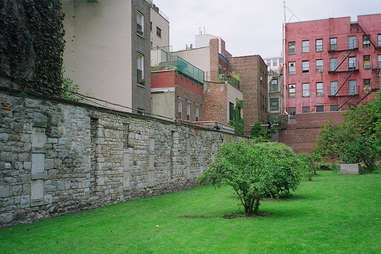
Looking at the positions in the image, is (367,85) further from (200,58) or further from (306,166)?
(306,166)

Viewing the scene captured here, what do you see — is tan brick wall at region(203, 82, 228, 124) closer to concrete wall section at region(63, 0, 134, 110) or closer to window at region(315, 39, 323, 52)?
Answer: concrete wall section at region(63, 0, 134, 110)

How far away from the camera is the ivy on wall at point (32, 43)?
49.6 ft

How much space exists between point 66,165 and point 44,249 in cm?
495

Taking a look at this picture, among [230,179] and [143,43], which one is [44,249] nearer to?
[230,179]

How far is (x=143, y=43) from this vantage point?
28.4 metres

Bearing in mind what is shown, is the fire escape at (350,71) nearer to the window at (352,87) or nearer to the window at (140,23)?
the window at (352,87)

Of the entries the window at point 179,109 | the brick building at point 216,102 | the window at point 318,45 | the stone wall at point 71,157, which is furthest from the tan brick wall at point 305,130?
the stone wall at point 71,157

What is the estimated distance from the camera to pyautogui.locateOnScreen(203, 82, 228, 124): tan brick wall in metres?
39.8

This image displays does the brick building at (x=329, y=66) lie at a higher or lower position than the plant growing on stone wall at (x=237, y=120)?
higher

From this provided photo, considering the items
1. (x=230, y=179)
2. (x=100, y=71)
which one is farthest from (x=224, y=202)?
(x=100, y=71)

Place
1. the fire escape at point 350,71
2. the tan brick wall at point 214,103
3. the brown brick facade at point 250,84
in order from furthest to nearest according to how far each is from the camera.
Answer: the fire escape at point 350,71 < the brown brick facade at point 250,84 < the tan brick wall at point 214,103

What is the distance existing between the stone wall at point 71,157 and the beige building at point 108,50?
7568mm

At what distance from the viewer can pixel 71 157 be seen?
42.6 ft

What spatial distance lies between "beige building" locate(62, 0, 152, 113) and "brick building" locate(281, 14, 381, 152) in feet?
93.9
